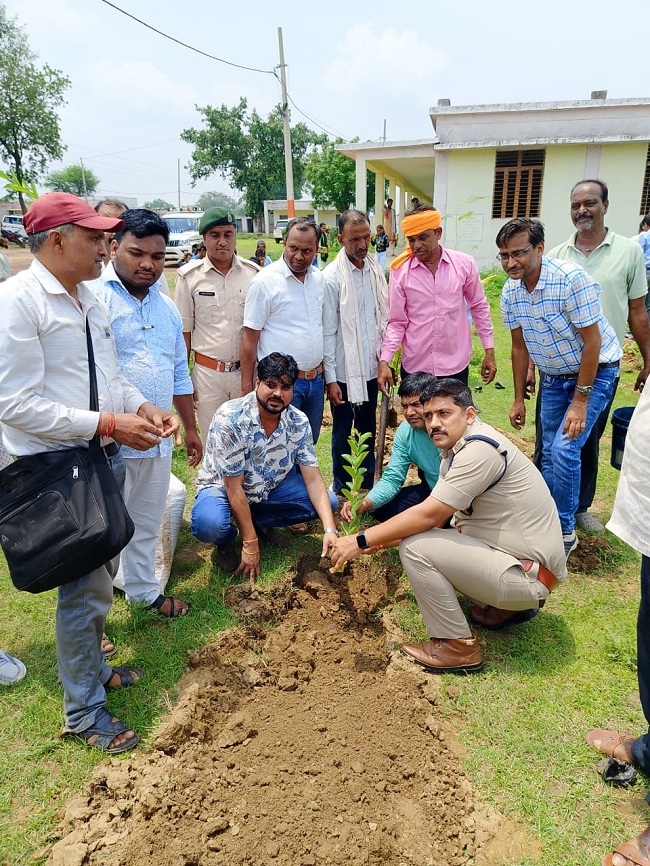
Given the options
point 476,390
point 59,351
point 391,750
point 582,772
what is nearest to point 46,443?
point 59,351

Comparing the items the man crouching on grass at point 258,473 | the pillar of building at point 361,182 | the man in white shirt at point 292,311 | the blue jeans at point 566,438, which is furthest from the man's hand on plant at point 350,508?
the pillar of building at point 361,182

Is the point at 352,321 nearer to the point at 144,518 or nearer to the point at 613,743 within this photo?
the point at 144,518

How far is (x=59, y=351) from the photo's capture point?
2209 millimetres

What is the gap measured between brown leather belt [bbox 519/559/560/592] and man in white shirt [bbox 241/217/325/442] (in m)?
1.91

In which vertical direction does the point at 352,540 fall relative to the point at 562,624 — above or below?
above

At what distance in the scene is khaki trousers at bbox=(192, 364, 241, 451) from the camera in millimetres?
4242

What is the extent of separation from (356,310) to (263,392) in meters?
1.15

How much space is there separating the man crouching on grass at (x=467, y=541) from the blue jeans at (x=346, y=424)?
156cm

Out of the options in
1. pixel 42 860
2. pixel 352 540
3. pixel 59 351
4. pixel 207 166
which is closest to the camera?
pixel 42 860

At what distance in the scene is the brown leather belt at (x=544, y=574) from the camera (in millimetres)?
2850

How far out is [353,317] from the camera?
13.7ft

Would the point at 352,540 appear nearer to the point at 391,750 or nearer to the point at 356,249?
the point at 391,750

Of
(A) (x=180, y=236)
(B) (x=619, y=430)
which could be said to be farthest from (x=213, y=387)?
(A) (x=180, y=236)

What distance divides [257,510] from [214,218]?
1.97 meters
